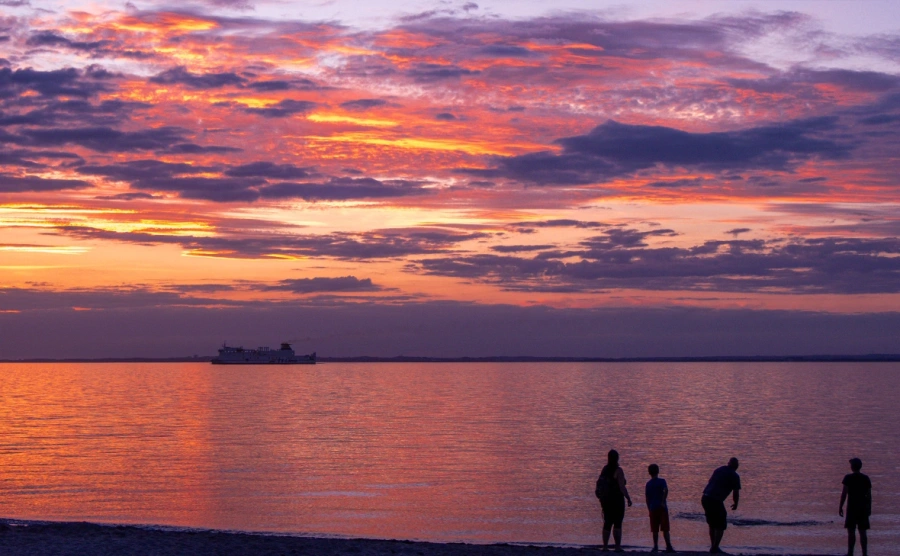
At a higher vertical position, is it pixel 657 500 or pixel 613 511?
pixel 657 500

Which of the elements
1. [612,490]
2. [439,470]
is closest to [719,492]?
[612,490]

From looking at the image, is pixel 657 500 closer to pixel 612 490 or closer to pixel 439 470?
pixel 612 490

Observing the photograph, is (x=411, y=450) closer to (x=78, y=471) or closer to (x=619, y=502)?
(x=78, y=471)

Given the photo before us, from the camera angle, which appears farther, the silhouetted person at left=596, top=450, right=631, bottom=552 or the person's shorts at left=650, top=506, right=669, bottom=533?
the person's shorts at left=650, top=506, right=669, bottom=533

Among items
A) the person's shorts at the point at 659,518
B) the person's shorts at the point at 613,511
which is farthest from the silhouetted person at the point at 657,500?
the person's shorts at the point at 613,511

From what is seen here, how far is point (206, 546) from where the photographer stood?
23078mm

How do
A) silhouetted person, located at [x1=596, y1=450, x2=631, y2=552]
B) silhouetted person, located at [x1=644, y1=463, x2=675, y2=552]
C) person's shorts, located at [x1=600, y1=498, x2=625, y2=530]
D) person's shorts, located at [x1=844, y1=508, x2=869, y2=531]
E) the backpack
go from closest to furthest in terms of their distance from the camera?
silhouetted person, located at [x1=596, y1=450, x2=631, y2=552] → the backpack → person's shorts, located at [x1=600, y1=498, x2=625, y2=530] → person's shorts, located at [x1=844, y1=508, x2=869, y2=531] → silhouetted person, located at [x1=644, y1=463, x2=675, y2=552]

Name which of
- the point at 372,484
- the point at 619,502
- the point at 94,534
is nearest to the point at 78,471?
the point at 372,484

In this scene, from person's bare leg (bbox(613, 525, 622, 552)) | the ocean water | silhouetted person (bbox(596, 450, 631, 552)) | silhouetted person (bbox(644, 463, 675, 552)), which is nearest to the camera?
silhouetted person (bbox(596, 450, 631, 552))

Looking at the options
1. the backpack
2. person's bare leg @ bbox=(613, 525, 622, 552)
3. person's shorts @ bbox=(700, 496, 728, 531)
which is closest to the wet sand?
person's bare leg @ bbox=(613, 525, 622, 552)

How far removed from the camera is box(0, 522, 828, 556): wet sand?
22.3 m

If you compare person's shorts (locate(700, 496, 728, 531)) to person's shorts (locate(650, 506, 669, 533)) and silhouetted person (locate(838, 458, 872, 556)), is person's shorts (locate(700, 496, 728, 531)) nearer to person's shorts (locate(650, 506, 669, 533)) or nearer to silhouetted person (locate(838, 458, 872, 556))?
person's shorts (locate(650, 506, 669, 533))

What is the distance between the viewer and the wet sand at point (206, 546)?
22.3 metres

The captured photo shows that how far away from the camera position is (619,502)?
22.0 meters
